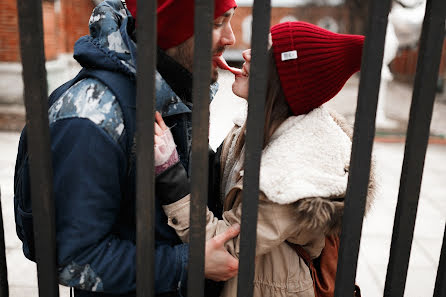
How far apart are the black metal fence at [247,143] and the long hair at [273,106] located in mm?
555

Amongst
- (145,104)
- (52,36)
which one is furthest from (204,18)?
(52,36)

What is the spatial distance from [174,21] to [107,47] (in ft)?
0.92

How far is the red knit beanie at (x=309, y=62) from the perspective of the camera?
60.5 inches

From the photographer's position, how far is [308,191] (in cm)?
131

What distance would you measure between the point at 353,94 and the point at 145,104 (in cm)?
1533

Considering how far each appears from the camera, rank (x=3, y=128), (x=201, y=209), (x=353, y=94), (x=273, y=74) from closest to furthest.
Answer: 1. (x=201, y=209)
2. (x=273, y=74)
3. (x=3, y=128)
4. (x=353, y=94)

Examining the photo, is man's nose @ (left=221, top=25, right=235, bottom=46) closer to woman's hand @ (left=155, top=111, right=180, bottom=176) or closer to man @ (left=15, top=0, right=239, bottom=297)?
man @ (left=15, top=0, right=239, bottom=297)

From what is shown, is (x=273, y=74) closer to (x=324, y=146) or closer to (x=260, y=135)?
(x=324, y=146)

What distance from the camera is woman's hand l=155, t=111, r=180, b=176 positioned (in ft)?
4.18

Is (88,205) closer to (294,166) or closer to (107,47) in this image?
(107,47)

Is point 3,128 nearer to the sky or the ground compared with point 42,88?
nearer to the ground

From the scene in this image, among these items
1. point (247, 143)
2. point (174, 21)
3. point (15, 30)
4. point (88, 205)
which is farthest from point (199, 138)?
point (15, 30)

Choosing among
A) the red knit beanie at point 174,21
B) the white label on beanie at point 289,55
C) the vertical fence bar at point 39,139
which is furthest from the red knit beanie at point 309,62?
the vertical fence bar at point 39,139

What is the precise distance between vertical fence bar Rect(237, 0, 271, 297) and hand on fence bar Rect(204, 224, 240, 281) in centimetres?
18
